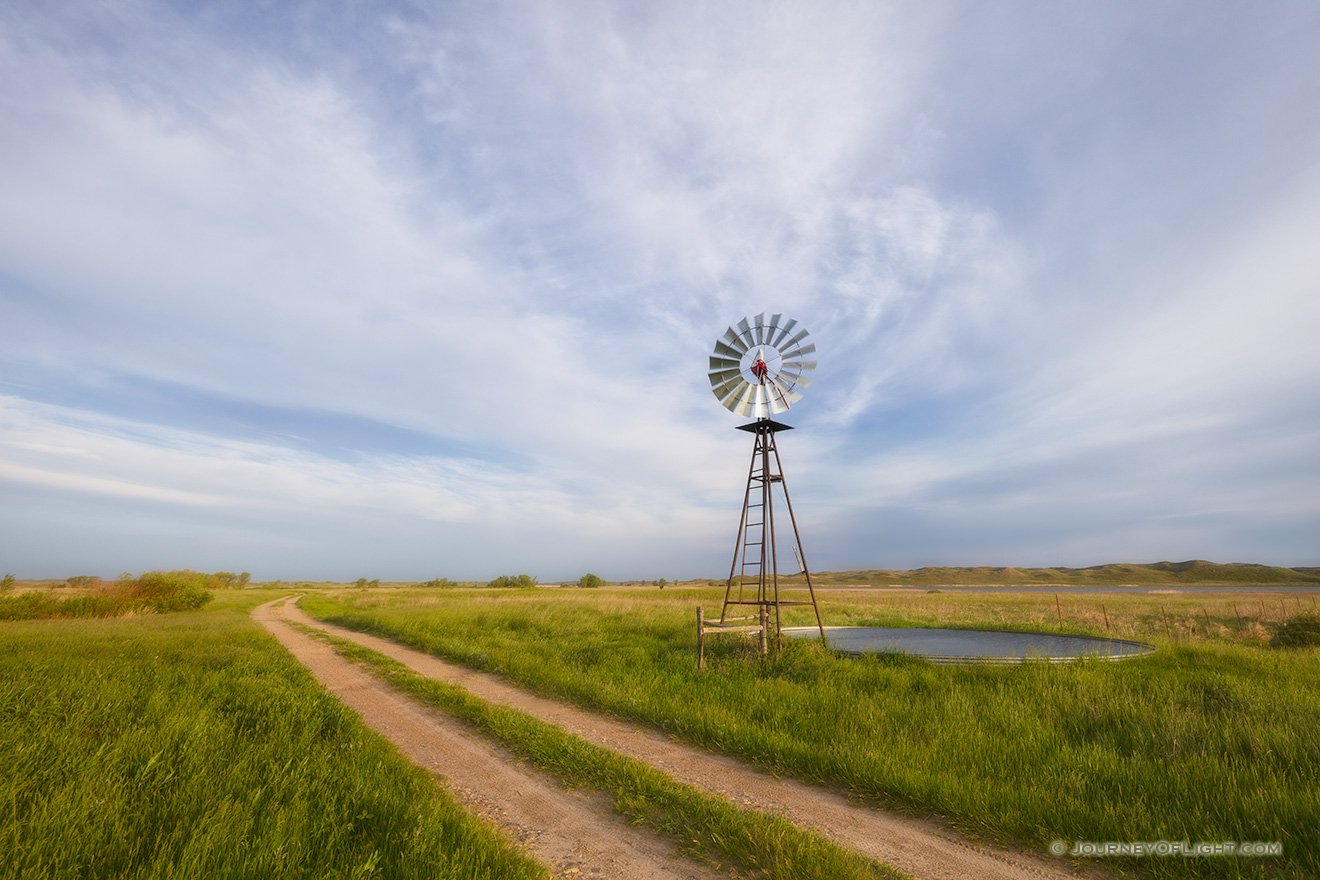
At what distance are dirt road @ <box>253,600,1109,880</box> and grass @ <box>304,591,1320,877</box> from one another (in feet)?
1.36

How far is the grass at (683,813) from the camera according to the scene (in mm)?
4469

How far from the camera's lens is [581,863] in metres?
4.65

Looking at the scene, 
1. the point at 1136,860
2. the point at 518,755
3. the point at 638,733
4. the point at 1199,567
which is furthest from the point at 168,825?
the point at 1199,567

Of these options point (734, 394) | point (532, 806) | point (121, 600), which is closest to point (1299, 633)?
point (734, 394)

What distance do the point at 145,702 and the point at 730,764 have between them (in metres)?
8.44

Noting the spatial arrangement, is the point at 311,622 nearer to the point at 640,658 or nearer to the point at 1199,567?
the point at 640,658

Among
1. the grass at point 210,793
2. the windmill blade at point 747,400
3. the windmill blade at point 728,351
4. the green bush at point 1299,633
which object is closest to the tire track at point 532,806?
the grass at point 210,793

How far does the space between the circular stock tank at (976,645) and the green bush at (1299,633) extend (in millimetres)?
7831

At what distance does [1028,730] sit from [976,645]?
888 centimetres

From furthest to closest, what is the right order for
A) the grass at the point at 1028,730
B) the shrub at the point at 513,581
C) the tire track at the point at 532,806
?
the shrub at the point at 513,581 → the grass at the point at 1028,730 → the tire track at the point at 532,806

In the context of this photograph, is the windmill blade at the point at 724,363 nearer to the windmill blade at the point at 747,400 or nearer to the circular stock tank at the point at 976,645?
the windmill blade at the point at 747,400

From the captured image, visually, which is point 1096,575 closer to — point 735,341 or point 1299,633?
point 1299,633

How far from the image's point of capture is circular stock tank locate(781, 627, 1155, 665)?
12.3 m

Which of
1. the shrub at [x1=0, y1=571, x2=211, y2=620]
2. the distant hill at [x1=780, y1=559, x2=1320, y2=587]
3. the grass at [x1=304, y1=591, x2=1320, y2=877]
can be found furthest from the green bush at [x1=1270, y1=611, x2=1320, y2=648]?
the distant hill at [x1=780, y1=559, x2=1320, y2=587]
